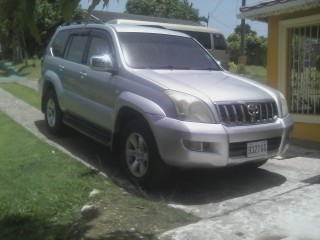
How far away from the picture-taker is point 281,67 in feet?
27.6

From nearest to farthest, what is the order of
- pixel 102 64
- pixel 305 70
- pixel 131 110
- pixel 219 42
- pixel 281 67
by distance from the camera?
pixel 131 110, pixel 102 64, pixel 305 70, pixel 281 67, pixel 219 42

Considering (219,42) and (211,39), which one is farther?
(219,42)

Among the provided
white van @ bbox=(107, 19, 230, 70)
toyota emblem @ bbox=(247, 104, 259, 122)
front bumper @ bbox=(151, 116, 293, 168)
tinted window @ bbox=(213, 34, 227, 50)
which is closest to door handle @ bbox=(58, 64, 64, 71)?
front bumper @ bbox=(151, 116, 293, 168)

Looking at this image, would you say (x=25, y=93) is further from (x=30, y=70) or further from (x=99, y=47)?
(x=30, y=70)

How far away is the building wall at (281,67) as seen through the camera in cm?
788

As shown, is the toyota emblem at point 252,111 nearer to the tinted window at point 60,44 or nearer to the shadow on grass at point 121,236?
the shadow on grass at point 121,236

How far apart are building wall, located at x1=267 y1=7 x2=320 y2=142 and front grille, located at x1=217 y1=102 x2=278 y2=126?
296cm

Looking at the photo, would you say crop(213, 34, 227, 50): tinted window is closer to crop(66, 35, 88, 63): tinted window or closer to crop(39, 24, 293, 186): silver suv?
crop(66, 35, 88, 63): tinted window

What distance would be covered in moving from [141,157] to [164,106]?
2.26 ft

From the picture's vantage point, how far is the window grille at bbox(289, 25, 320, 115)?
799 centimetres

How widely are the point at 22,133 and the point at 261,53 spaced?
34898 millimetres

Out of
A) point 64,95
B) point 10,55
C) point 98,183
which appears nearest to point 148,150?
point 98,183

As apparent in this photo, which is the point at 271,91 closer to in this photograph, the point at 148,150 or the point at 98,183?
the point at 148,150

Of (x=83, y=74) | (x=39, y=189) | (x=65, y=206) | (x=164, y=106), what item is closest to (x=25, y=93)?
(x=83, y=74)
